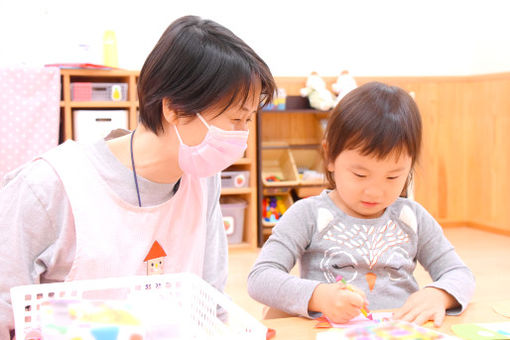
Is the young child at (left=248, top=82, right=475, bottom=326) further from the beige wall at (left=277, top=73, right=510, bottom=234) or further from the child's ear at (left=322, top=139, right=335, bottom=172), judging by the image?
the beige wall at (left=277, top=73, right=510, bottom=234)

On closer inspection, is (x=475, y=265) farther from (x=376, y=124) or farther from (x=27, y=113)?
(x=27, y=113)

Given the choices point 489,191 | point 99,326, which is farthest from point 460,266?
point 489,191

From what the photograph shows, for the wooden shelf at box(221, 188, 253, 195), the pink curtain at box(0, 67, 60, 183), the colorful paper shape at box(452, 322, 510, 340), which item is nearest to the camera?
the colorful paper shape at box(452, 322, 510, 340)

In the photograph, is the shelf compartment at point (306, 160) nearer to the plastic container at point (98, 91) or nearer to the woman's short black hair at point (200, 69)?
the plastic container at point (98, 91)

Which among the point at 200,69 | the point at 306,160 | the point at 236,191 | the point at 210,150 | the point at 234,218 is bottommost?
the point at 234,218

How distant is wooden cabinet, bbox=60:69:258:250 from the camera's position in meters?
3.13

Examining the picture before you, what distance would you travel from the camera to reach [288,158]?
3793 mm

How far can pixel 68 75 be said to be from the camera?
3.12 m

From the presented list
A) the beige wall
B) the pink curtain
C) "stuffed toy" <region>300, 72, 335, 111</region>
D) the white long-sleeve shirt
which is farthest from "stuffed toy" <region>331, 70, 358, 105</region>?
the white long-sleeve shirt

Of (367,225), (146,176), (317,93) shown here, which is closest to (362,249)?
(367,225)

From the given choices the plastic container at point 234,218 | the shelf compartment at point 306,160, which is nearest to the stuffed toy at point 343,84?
the shelf compartment at point 306,160

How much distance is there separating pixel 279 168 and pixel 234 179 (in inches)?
19.3

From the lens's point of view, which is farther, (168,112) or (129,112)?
(129,112)

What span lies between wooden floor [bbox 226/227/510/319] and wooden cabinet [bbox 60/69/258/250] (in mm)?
200
